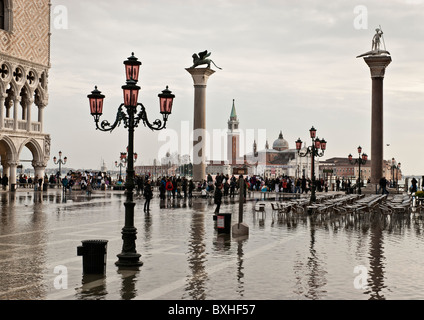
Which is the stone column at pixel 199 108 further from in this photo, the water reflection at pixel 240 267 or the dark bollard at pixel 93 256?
the dark bollard at pixel 93 256

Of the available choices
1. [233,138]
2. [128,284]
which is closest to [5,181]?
[128,284]

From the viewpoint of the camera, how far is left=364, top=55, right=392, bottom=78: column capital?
141 feet

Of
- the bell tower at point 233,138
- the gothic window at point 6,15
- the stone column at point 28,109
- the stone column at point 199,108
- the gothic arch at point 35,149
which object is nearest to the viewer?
the gothic window at point 6,15

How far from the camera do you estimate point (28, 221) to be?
20.7m

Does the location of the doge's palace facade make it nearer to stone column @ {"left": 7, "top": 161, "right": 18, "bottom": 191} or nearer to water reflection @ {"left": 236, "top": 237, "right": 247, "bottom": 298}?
stone column @ {"left": 7, "top": 161, "right": 18, "bottom": 191}

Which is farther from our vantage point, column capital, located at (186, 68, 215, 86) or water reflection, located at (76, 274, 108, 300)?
column capital, located at (186, 68, 215, 86)

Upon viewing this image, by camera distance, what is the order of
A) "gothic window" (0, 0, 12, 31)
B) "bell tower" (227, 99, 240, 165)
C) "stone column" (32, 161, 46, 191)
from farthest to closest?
"bell tower" (227, 99, 240, 165) < "stone column" (32, 161, 46, 191) < "gothic window" (0, 0, 12, 31)

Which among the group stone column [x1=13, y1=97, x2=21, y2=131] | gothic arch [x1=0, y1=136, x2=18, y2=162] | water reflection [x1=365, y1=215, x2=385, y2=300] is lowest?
water reflection [x1=365, y1=215, x2=385, y2=300]

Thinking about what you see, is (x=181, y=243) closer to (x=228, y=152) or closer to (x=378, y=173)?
(x=378, y=173)

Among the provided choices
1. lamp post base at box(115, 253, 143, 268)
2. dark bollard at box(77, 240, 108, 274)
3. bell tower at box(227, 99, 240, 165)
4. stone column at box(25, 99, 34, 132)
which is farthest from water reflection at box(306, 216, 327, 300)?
bell tower at box(227, 99, 240, 165)

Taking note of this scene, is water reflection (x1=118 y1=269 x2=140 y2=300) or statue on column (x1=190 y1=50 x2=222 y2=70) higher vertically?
statue on column (x1=190 y1=50 x2=222 y2=70)

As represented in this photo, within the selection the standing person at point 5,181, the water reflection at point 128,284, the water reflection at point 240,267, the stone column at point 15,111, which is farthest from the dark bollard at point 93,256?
the standing person at point 5,181

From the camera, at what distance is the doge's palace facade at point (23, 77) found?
42.5 meters

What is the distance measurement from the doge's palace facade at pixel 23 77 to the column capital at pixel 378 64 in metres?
25.8
